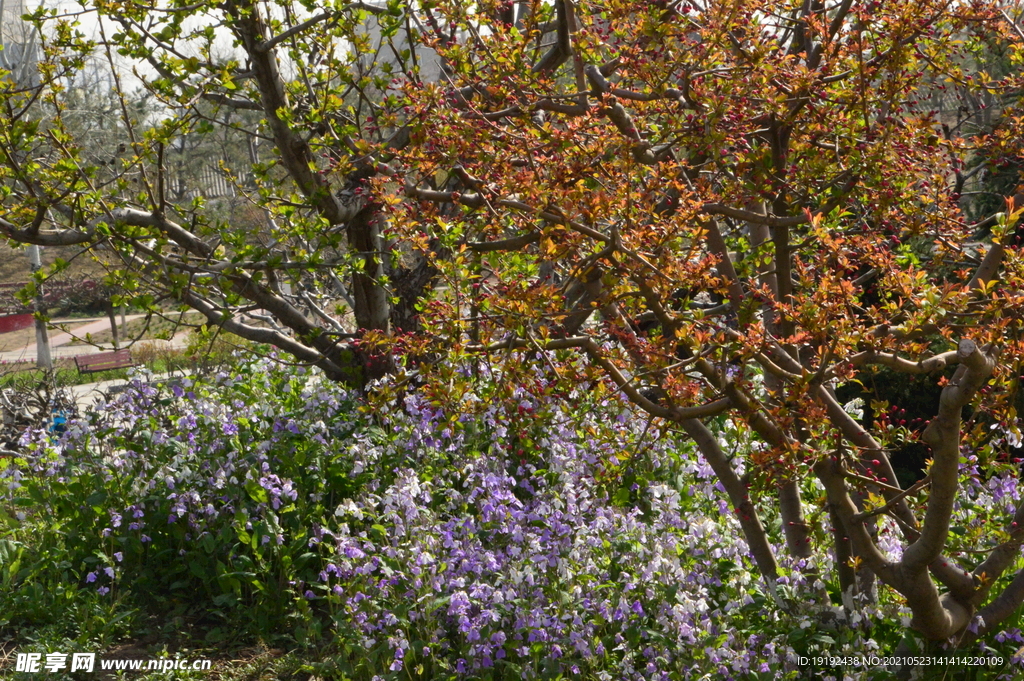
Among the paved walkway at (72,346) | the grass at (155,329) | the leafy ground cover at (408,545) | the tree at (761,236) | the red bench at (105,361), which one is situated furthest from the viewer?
the paved walkway at (72,346)

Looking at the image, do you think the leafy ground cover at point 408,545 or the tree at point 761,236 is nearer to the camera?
the tree at point 761,236

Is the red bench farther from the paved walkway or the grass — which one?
the paved walkway

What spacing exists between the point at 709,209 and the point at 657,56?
24.5 inches

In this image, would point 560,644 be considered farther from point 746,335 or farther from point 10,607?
A: point 10,607

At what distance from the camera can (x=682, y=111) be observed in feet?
11.2

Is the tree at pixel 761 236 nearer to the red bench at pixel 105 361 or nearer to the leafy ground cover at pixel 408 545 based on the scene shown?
the leafy ground cover at pixel 408 545

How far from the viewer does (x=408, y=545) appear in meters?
3.47

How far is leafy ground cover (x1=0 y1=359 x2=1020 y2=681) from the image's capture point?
10.2ft

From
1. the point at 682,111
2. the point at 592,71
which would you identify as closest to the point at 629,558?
the point at 682,111

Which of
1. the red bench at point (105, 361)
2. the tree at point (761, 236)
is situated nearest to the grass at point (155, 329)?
the tree at point (761, 236)

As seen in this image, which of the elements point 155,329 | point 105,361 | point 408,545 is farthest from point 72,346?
point 408,545

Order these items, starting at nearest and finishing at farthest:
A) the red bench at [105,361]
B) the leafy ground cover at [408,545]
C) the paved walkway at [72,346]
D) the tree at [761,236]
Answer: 1. the tree at [761,236]
2. the leafy ground cover at [408,545]
3. the red bench at [105,361]
4. the paved walkway at [72,346]

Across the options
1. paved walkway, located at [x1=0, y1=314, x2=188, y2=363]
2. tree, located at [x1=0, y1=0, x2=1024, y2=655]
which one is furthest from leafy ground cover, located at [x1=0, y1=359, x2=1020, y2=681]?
paved walkway, located at [x1=0, y1=314, x2=188, y2=363]

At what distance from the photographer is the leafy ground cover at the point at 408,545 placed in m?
3.10
